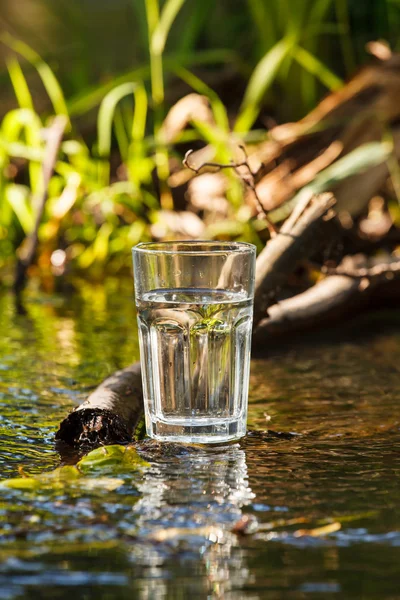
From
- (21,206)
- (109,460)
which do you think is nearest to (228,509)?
(109,460)

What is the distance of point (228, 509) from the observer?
94cm

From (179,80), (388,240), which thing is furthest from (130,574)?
(179,80)

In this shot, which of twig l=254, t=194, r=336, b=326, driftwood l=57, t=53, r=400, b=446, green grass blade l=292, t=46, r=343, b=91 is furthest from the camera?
green grass blade l=292, t=46, r=343, b=91

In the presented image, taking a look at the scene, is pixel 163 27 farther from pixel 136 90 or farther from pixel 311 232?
pixel 311 232

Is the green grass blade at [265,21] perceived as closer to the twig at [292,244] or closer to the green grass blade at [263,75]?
the green grass blade at [263,75]

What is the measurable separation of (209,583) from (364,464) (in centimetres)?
42

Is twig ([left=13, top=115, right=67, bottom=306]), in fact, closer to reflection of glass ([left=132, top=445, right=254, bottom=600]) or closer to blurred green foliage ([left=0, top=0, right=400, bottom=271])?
blurred green foliage ([left=0, top=0, right=400, bottom=271])

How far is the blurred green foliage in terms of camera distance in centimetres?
325

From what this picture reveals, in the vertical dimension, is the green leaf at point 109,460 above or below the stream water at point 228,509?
above

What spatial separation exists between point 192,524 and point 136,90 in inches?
116

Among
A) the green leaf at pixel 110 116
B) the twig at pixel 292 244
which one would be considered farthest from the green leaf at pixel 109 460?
the green leaf at pixel 110 116

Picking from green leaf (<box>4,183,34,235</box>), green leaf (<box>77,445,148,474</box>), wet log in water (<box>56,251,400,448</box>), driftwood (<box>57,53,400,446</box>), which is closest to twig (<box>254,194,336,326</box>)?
driftwood (<box>57,53,400,446</box>)

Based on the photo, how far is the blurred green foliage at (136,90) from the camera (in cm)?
325

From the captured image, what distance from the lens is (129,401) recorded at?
51.4 inches
